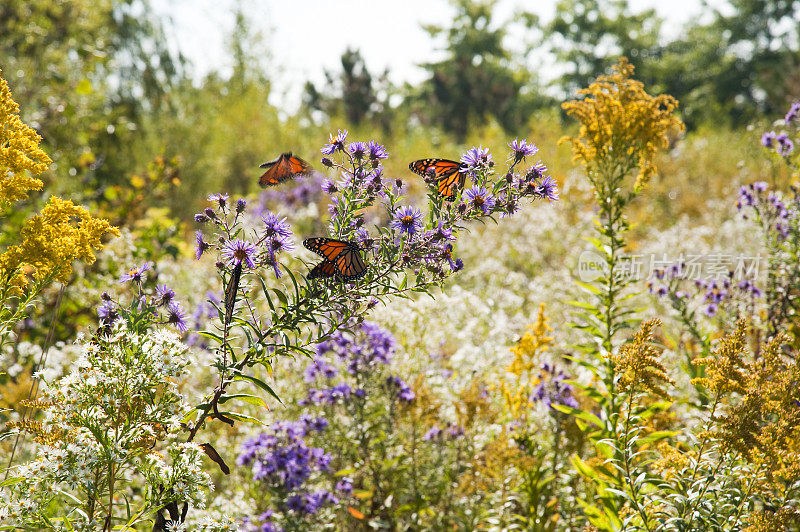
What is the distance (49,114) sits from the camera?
5.86 metres

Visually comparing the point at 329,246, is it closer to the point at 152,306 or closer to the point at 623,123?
the point at 152,306

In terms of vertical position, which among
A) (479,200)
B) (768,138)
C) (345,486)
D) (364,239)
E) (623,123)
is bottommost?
(345,486)

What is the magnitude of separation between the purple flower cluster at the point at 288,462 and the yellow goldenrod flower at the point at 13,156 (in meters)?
1.58

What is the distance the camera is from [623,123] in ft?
9.68

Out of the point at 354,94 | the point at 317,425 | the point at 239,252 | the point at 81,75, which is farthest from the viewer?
the point at 354,94

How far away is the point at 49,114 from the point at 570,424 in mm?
5975

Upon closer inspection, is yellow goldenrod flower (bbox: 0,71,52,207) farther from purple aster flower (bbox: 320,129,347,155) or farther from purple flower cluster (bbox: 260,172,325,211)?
purple flower cluster (bbox: 260,172,325,211)

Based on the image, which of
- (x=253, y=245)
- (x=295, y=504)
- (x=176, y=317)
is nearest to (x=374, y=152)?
(x=253, y=245)

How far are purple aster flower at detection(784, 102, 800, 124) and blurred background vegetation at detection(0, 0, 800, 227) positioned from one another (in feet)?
2.46

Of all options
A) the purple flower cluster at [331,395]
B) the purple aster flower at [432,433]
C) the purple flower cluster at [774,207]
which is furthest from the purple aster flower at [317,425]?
the purple flower cluster at [774,207]

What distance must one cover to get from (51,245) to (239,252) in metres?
0.63

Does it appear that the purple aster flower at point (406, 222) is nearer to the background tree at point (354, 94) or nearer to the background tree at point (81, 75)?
the background tree at point (81, 75)

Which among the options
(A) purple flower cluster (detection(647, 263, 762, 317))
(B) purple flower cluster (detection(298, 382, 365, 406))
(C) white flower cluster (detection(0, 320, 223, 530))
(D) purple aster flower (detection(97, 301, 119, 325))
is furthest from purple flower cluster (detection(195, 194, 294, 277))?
(A) purple flower cluster (detection(647, 263, 762, 317))

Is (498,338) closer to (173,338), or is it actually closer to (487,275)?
(487,275)
